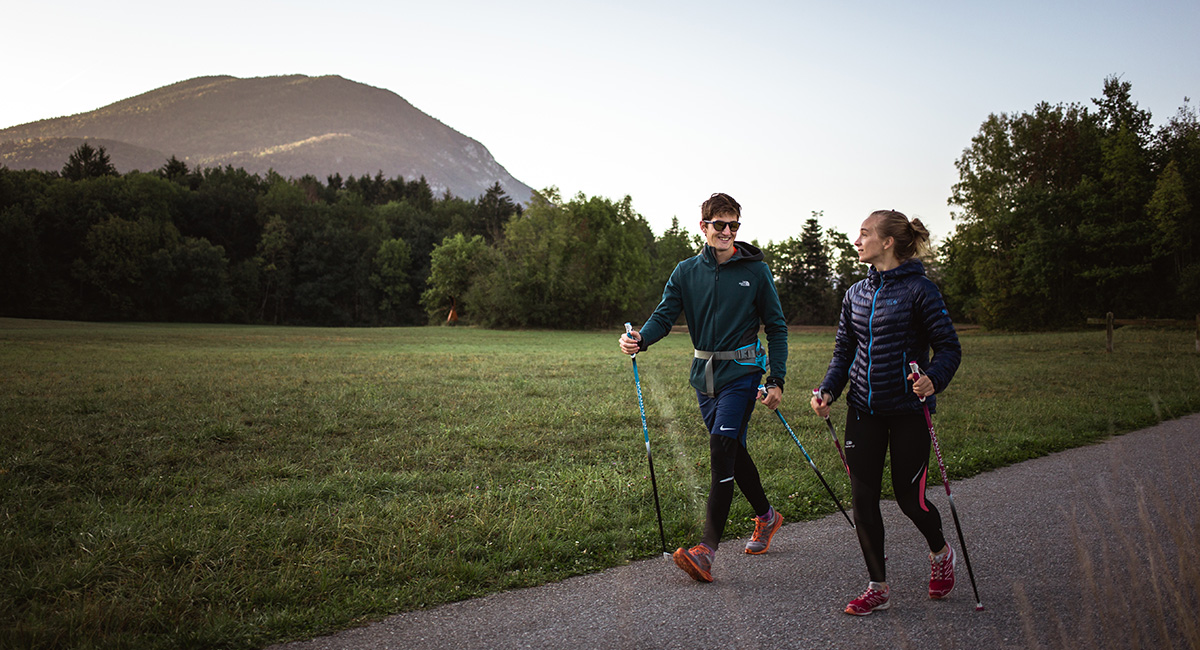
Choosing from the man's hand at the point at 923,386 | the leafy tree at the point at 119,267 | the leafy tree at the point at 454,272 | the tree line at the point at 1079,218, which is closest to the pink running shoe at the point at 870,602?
the man's hand at the point at 923,386

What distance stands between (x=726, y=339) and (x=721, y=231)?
695mm

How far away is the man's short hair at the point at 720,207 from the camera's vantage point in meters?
4.55

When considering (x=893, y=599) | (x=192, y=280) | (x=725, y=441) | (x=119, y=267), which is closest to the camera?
(x=893, y=599)

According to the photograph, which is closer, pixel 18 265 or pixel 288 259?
pixel 18 265

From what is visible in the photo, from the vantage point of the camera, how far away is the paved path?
3.45 meters

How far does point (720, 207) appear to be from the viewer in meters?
4.56

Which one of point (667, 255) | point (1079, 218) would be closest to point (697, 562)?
point (1079, 218)

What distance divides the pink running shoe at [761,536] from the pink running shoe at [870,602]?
1.04 meters

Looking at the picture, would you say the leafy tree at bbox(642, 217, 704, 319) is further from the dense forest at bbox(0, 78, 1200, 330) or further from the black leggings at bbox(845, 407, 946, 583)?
the black leggings at bbox(845, 407, 946, 583)

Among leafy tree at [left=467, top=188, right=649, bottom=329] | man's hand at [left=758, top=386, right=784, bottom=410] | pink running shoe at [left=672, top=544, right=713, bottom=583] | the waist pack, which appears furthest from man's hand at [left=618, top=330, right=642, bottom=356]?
leafy tree at [left=467, top=188, right=649, bottom=329]

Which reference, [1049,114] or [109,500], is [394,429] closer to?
[109,500]

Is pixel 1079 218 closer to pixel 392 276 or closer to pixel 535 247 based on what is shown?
pixel 535 247

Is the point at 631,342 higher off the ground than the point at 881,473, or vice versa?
the point at 631,342

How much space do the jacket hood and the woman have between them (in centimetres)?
76
